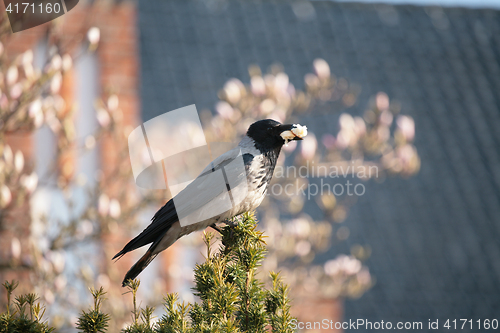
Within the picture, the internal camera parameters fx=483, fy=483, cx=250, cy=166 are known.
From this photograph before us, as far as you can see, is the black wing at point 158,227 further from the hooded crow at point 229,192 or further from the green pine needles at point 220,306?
the green pine needles at point 220,306

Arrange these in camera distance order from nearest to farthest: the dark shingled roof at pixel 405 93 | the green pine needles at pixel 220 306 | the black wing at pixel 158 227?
1. the green pine needles at pixel 220 306
2. the black wing at pixel 158 227
3. the dark shingled roof at pixel 405 93

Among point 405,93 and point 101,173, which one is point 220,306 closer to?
point 101,173

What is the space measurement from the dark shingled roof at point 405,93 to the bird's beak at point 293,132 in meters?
4.82

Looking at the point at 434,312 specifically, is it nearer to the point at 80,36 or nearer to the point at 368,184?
the point at 368,184

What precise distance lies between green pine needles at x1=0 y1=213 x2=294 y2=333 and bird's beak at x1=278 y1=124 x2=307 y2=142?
512 mm

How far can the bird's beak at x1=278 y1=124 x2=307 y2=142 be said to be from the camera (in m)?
2.26

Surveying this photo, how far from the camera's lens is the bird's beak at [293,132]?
2263 mm

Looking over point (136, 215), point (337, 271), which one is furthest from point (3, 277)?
point (337, 271)

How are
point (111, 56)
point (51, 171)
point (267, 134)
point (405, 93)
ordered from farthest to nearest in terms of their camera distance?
1. point (405, 93)
2. point (111, 56)
3. point (51, 171)
4. point (267, 134)

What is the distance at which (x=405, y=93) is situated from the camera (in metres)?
8.27

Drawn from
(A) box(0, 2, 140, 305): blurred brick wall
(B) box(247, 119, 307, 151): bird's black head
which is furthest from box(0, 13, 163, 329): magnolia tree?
(A) box(0, 2, 140, 305): blurred brick wall

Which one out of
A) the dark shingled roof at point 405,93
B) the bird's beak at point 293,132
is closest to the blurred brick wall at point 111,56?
the dark shingled roof at point 405,93

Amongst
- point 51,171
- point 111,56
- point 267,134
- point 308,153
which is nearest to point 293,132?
point 267,134

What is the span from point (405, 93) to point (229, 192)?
6.65 metres
